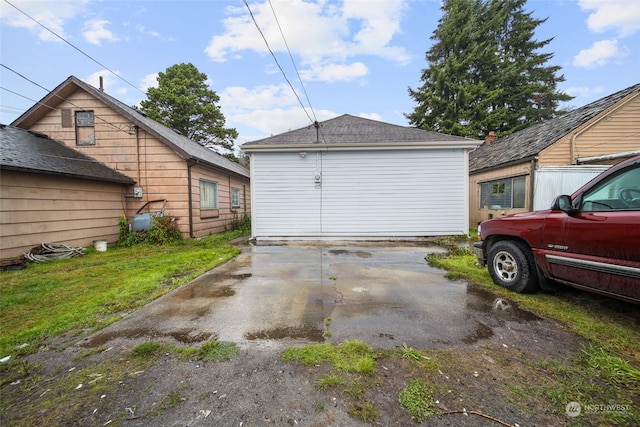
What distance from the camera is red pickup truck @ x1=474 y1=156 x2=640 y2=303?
243cm

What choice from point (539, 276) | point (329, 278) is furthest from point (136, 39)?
point (539, 276)

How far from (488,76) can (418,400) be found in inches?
1057

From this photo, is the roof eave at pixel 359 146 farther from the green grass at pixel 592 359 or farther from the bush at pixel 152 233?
the green grass at pixel 592 359

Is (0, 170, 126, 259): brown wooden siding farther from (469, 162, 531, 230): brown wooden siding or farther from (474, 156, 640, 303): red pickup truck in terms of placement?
(469, 162, 531, 230): brown wooden siding

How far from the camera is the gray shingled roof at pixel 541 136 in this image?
9.17m

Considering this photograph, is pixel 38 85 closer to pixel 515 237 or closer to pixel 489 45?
pixel 515 237

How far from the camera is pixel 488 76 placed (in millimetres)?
21172

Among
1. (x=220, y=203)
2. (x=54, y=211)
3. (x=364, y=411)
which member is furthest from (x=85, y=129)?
(x=364, y=411)

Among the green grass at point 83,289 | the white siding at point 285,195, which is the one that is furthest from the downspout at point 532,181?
the green grass at point 83,289

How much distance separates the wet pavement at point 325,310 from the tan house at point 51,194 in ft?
16.2

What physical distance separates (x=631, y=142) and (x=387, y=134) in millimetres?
9086

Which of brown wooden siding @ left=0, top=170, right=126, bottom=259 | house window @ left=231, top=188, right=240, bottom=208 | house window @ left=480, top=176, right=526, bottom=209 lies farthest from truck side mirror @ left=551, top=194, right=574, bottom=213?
house window @ left=231, top=188, right=240, bottom=208

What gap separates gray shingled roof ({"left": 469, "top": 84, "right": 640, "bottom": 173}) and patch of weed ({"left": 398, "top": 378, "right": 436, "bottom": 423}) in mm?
10481

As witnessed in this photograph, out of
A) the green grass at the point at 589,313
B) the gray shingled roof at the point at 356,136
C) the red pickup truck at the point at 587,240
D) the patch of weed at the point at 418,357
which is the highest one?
the gray shingled roof at the point at 356,136
